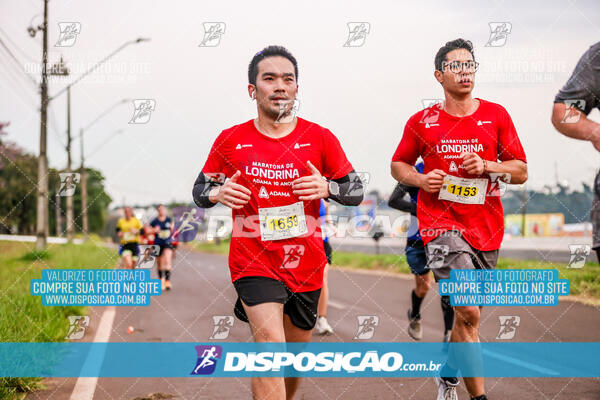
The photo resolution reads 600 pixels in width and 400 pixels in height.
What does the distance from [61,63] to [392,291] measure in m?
7.97

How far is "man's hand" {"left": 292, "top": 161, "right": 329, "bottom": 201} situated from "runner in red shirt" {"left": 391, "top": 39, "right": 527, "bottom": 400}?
1015 mm

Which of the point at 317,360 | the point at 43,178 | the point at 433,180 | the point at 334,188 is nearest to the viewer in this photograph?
the point at 334,188

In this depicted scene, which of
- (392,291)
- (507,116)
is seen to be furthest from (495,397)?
(392,291)

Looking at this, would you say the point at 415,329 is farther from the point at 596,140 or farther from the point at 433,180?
the point at 596,140

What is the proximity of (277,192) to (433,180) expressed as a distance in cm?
Answer: 116

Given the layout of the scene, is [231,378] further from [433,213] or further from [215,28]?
[215,28]

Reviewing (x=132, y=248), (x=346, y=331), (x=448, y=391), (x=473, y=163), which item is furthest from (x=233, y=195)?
(x=132, y=248)

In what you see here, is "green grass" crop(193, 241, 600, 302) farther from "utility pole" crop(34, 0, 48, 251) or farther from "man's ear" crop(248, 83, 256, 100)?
"utility pole" crop(34, 0, 48, 251)

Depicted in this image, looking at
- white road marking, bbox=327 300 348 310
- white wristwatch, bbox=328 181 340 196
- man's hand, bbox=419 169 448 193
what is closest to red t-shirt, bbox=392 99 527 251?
man's hand, bbox=419 169 448 193

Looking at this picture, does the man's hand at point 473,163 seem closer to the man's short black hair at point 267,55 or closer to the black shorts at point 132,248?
the man's short black hair at point 267,55

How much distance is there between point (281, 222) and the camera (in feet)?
13.1

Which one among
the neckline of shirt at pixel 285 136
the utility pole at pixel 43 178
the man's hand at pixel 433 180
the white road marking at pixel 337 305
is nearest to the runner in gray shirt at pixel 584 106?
the man's hand at pixel 433 180

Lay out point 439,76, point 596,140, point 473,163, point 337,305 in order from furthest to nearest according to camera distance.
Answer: point 337,305 → point 439,76 → point 473,163 → point 596,140

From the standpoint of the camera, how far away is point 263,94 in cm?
411
